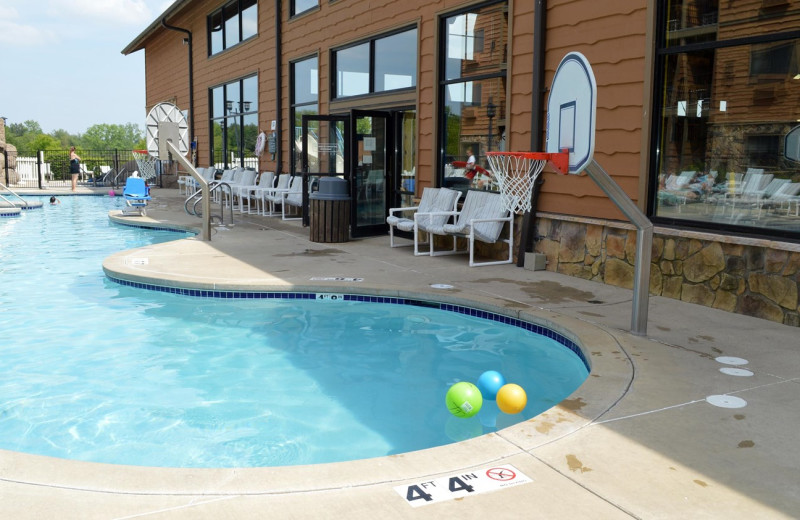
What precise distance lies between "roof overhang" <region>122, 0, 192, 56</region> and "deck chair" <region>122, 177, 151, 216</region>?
7.38 metres

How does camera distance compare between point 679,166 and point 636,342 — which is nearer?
point 636,342

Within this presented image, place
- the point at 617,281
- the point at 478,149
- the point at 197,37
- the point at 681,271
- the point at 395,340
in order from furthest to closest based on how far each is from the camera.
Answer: the point at 197,37 < the point at 478,149 < the point at 617,281 < the point at 681,271 < the point at 395,340

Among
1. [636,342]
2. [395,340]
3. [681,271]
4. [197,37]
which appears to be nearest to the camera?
[636,342]

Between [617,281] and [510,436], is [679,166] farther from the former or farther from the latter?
[510,436]

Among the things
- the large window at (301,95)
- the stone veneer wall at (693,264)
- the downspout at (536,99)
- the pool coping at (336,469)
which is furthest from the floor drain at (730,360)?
the large window at (301,95)

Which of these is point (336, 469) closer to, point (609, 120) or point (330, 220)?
point (609, 120)

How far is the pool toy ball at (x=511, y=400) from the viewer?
3.23 meters

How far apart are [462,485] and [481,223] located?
17.1 ft

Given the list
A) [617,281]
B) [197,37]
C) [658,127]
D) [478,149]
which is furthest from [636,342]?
[197,37]

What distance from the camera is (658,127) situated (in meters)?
5.50

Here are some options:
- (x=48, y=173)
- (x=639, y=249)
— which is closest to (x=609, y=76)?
(x=639, y=249)

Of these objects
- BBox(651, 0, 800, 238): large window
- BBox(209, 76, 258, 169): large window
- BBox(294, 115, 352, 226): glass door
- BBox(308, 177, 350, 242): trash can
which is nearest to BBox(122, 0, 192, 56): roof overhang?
BBox(209, 76, 258, 169): large window

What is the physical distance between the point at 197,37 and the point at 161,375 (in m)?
16.1

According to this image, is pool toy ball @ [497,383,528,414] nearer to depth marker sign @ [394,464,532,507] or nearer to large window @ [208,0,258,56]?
depth marker sign @ [394,464,532,507]
